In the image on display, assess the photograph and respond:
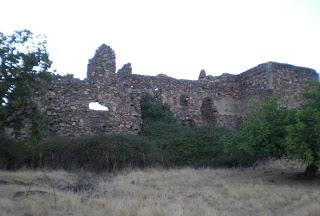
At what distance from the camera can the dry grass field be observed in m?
9.74

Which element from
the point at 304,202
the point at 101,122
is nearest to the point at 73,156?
the point at 101,122

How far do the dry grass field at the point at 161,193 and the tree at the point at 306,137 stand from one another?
1015 millimetres

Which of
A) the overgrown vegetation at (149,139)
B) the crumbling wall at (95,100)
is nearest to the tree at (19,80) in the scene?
the overgrown vegetation at (149,139)

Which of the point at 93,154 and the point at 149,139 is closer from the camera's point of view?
the point at 93,154

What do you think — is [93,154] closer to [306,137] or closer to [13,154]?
[13,154]

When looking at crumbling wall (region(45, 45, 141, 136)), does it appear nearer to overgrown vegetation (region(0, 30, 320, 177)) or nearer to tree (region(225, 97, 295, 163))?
overgrown vegetation (region(0, 30, 320, 177))

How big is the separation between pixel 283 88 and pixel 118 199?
15.2m

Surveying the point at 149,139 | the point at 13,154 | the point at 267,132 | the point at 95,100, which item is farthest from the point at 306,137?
the point at 13,154

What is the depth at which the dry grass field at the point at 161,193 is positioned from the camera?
9.74 metres

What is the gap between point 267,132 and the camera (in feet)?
48.0

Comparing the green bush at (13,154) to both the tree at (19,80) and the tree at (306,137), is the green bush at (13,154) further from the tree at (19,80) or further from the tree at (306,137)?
the tree at (306,137)

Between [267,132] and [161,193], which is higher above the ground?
[267,132]

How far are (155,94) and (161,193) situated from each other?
1122 cm

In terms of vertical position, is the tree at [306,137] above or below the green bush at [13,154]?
above
